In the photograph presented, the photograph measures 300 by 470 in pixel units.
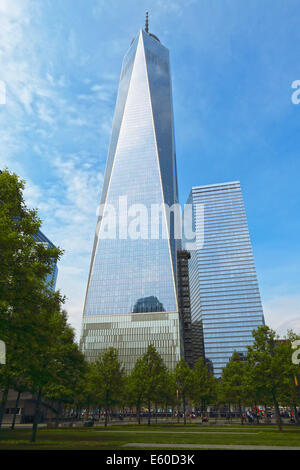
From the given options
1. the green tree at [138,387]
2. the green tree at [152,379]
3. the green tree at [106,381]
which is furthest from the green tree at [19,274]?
the green tree at [152,379]

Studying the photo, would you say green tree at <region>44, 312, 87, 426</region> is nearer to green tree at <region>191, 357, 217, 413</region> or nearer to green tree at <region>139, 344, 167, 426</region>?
green tree at <region>139, 344, 167, 426</region>

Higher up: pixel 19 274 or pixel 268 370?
pixel 19 274

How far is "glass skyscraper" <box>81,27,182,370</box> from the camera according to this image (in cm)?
13688

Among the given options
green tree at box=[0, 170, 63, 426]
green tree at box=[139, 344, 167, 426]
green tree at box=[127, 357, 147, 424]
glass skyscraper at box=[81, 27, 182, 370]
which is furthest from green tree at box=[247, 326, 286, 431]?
glass skyscraper at box=[81, 27, 182, 370]

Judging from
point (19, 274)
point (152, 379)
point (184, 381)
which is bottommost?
point (152, 379)

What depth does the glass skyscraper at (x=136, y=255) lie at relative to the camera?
137 meters

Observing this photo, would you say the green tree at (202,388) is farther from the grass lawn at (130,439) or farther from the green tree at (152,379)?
the grass lawn at (130,439)

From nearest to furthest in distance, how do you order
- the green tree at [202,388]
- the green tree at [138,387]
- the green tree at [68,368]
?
the green tree at [68,368]
the green tree at [138,387]
the green tree at [202,388]

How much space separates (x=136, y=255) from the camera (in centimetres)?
15012

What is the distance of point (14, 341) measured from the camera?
61.3 ft

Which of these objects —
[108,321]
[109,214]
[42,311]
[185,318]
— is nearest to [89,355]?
[108,321]

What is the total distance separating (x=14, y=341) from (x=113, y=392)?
39.7 metres

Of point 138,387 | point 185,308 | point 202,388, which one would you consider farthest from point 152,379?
point 185,308

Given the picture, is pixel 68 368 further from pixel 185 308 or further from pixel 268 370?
pixel 185 308
